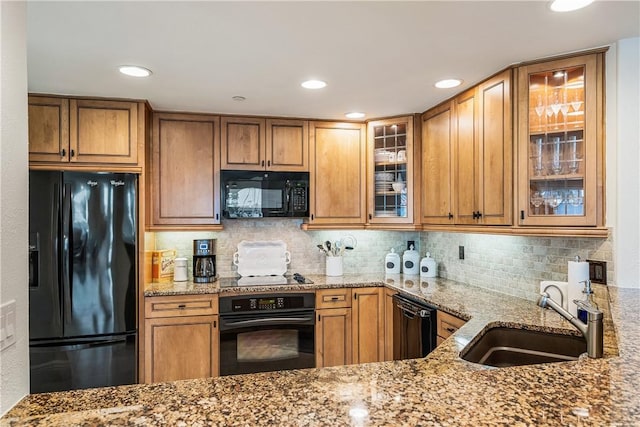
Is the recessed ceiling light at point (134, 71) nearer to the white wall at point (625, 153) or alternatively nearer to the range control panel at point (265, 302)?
the range control panel at point (265, 302)

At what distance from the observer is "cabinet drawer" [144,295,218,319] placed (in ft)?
9.77

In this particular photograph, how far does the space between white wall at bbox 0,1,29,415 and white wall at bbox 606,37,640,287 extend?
2.36 m

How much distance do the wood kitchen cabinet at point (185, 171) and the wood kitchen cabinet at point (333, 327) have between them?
3.64 ft

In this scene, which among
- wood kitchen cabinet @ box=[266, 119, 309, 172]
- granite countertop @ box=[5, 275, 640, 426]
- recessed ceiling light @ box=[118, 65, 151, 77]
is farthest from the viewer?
wood kitchen cabinet @ box=[266, 119, 309, 172]

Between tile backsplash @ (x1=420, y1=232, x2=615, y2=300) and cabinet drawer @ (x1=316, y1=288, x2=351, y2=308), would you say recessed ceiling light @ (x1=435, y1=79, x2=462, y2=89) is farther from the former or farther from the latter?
cabinet drawer @ (x1=316, y1=288, x2=351, y2=308)

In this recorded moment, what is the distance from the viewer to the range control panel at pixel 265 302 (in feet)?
10.2

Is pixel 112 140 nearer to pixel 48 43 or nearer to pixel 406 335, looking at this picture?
pixel 48 43

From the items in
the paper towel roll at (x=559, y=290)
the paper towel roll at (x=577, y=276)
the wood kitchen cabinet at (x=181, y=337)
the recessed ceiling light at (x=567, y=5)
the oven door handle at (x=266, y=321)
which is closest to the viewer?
the recessed ceiling light at (x=567, y=5)

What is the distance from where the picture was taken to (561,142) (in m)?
2.15

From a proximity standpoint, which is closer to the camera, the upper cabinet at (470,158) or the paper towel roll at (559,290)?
the paper towel roll at (559,290)

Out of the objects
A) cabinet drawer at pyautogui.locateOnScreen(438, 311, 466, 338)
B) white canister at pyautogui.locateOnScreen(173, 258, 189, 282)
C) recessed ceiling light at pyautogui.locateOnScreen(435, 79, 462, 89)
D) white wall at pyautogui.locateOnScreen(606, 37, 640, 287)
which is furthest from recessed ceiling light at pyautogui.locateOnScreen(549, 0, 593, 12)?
white canister at pyautogui.locateOnScreen(173, 258, 189, 282)

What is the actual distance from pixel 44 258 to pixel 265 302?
1.52m

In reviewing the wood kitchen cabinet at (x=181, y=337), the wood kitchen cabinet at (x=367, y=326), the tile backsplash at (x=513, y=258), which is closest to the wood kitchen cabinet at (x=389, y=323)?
the wood kitchen cabinet at (x=367, y=326)

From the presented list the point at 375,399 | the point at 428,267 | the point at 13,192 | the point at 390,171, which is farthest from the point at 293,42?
the point at 428,267
